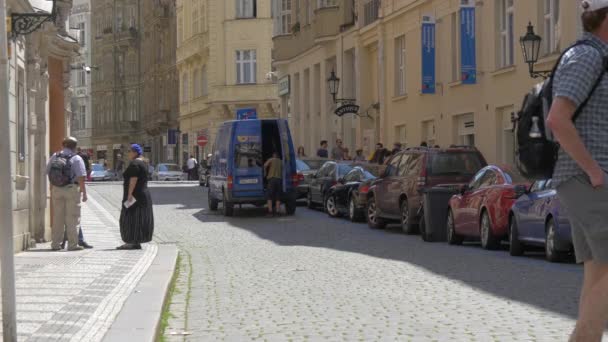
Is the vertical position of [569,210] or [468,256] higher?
[569,210]

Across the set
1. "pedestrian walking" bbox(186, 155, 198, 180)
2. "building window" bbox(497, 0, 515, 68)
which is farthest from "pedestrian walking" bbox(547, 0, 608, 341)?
"pedestrian walking" bbox(186, 155, 198, 180)

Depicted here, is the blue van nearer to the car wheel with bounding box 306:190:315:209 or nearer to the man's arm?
the car wheel with bounding box 306:190:315:209

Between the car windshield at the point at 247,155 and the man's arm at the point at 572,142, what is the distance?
2731 cm

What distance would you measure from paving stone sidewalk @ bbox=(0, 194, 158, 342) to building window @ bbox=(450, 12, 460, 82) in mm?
16079

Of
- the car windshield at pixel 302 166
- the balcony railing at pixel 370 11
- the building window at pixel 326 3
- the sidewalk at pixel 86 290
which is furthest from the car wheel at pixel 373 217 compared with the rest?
the building window at pixel 326 3

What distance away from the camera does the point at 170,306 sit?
12680mm

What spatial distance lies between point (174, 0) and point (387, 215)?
207 feet

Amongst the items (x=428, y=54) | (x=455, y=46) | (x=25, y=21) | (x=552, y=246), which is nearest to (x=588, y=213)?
(x=25, y=21)

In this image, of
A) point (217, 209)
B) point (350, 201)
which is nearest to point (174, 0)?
point (217, 209)

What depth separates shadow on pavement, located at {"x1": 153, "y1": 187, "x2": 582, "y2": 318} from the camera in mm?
13334

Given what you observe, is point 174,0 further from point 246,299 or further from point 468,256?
point 246,299

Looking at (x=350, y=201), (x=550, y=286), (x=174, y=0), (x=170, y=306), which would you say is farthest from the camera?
(x=174, y=0)

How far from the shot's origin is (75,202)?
67.7ft

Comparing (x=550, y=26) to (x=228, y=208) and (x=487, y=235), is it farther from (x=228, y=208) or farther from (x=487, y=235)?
(x=487, y=235)
